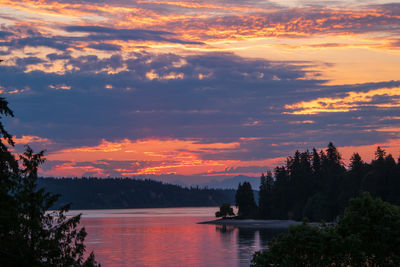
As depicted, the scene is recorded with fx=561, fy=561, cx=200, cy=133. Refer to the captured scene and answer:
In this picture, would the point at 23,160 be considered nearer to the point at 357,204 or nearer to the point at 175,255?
the point at 357,204

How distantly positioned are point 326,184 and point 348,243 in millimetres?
142642

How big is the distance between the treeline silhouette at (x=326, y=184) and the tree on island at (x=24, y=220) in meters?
109

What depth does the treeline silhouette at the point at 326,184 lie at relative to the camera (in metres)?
132

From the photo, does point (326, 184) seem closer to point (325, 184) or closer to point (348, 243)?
point (325, 184)

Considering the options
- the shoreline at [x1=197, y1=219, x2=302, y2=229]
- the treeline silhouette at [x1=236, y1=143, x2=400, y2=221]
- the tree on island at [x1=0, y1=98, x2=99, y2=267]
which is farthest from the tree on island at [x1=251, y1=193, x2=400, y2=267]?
the shoreline at [x1=197, y1=219, x2=302, y2=229]

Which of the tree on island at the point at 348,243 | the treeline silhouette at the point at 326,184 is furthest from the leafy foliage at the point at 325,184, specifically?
the tree on island at the point at 348,243

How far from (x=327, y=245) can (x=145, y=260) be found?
66.7 meters

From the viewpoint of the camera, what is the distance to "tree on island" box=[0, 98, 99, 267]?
71.5 ft

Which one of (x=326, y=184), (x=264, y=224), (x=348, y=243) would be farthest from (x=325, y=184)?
(x=348, y=243)

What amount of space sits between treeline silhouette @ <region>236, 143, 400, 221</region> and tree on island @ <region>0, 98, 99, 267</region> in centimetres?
10922

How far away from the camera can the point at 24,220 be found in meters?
27.0

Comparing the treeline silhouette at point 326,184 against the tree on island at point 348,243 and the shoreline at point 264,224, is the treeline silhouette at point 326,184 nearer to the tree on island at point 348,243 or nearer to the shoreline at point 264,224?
the shoreline at point 264,224

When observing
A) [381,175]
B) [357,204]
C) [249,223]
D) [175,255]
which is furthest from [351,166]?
[357,204]

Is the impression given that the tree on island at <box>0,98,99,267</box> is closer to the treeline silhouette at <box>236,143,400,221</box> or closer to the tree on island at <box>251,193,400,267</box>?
the tree on island at <box>251,193,400,267</box>
